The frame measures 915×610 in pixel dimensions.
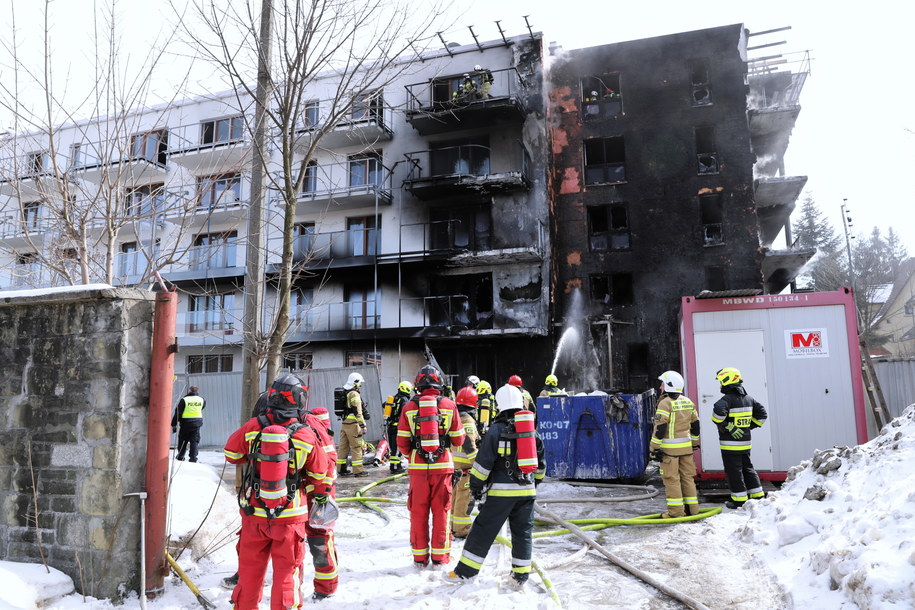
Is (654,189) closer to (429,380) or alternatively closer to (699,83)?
(699,83)

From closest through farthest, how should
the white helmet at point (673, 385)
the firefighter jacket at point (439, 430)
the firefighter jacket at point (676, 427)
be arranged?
the firefighter jacket at point (439, 430), the firefighter jacket at point (676, 427), the white helmet at point (673, 385)

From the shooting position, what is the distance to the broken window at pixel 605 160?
21.9 meters

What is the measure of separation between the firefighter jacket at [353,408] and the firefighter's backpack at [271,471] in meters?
7.47

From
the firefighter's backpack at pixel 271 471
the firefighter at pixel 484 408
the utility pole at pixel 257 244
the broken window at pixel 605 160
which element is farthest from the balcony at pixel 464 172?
the firefighter's backpack at pixel 271 471

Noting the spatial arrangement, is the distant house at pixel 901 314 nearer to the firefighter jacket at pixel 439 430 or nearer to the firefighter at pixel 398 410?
the firefighter at pixel 398 410

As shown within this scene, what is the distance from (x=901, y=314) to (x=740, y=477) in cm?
4743

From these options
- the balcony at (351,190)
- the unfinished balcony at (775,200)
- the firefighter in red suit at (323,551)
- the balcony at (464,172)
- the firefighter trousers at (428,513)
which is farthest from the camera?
the balcony at (351,190)

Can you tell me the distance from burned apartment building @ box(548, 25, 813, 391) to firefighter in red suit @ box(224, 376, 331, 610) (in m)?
16.3

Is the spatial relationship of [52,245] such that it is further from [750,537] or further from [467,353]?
[467,353]

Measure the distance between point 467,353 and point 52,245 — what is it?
47.4 ft

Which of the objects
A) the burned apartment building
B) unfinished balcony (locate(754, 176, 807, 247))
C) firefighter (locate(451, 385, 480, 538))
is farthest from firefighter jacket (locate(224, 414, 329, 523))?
unfinished balcony (locate(754, 176, 807, 247))

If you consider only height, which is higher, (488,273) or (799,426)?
(488,273)

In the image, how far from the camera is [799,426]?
32.3ft

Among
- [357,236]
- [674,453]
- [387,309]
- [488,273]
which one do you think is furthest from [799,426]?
[357,236]
